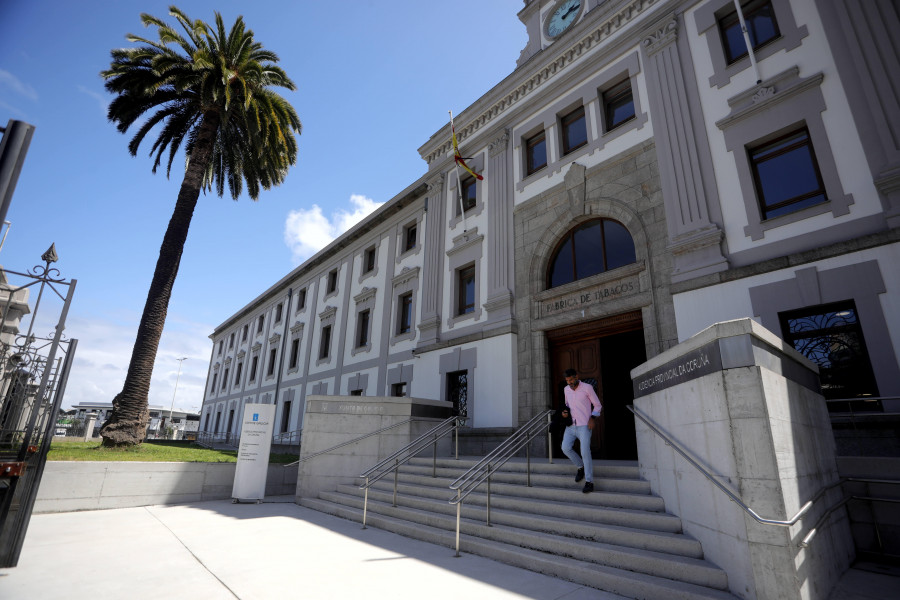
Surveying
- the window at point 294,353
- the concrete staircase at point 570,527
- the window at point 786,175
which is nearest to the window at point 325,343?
the window at point 294,353

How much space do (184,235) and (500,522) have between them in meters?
13.9

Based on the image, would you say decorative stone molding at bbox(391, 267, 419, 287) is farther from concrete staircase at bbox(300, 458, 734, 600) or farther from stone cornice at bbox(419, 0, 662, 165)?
concrete staircase at bbox(300, 458, 734, 600)

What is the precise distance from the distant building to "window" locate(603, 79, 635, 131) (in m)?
0.06

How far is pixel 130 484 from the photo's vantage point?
10.4m

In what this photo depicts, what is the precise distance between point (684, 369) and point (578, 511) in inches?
102

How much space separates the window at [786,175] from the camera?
887cm

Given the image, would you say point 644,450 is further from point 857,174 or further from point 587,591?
point 857,174

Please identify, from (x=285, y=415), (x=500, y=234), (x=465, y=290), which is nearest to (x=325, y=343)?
(x=285, y=415)

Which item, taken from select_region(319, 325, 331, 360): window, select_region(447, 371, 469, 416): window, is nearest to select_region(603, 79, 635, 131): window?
select_region(447, 371, 469, 416): window

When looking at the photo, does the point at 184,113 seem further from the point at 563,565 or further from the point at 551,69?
the point at 563,565

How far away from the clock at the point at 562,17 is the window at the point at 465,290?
8.42 metres

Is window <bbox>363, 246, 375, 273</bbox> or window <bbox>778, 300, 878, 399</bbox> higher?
window <bbox>363, 246, 375, 273</bbox>

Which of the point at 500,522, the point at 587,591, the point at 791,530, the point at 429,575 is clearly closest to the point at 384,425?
the point at 500,522

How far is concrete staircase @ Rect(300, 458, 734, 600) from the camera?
15.5 ft
